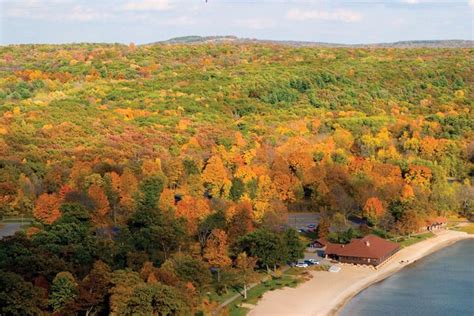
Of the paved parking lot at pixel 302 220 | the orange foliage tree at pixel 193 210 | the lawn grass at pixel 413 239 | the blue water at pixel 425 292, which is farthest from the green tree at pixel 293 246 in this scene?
the lawn grass at pixel 413 239

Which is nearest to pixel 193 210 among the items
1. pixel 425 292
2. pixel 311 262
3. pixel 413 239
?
pixel 311 262

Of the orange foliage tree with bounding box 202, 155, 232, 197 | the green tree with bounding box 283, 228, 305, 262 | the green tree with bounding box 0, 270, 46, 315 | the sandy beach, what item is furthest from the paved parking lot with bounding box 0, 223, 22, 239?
the sandy beach

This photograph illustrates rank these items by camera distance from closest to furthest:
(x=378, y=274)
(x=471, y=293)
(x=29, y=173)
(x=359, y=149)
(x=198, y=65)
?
(x=471, y=293) → (x=378, y=274) → (x=29, y=173) → (x=359, y=149) → (x=198, y=65)

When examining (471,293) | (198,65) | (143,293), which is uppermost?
(198,65)

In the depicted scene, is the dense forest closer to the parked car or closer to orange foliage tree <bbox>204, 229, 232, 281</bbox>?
orange foliage tree <bbox>204, 229, 232, 281</bbox>

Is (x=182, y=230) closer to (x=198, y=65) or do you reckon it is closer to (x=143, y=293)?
(x=143, y=293)

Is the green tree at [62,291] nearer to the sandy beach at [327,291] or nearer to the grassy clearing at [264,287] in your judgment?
the grassy clearing at [264,287]

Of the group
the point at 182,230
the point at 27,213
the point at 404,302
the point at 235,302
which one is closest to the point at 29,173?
the point at 27,213
